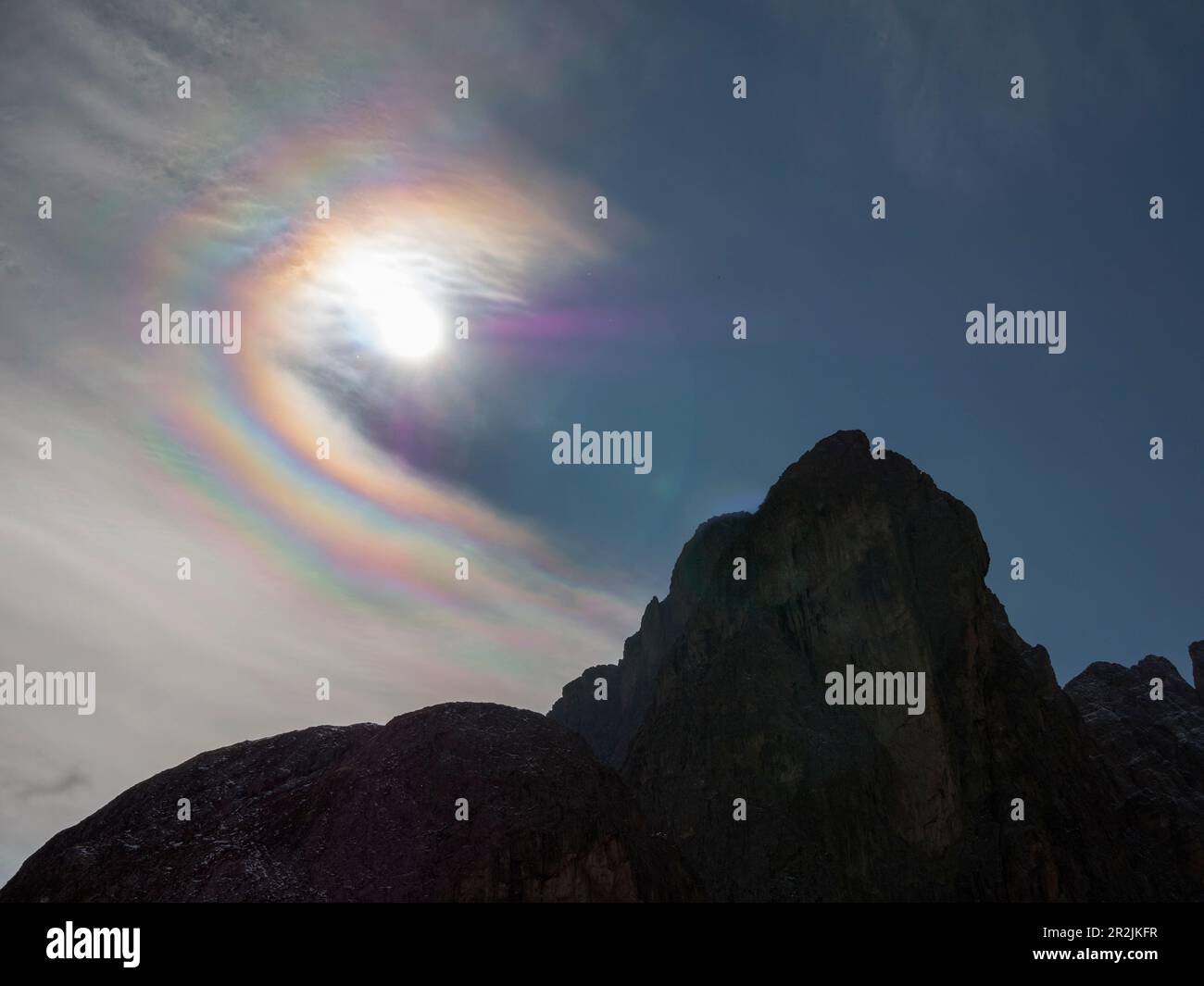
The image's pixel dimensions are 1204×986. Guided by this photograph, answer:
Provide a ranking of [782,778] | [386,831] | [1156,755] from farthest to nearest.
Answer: [1156,755] → [782,778] → [386,831]

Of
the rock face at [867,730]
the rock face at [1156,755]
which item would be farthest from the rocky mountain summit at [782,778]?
the rock face at [1156,755]

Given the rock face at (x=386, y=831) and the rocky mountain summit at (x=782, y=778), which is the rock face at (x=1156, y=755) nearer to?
the rocky mountain summit at (x=782, y=778)

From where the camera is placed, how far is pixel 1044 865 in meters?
76.1

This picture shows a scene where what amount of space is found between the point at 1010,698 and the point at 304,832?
7654 centimetres

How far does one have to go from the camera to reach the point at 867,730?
8650 centimetres

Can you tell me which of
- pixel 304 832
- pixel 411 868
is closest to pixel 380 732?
pixel 304 832

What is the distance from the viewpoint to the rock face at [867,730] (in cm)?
7831

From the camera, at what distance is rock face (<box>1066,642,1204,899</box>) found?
91.8m

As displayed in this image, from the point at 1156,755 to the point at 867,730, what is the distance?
49817mm

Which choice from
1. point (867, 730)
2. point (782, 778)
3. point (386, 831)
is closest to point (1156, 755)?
point (867, 730)

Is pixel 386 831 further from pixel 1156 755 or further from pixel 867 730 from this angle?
pixel 1156 755

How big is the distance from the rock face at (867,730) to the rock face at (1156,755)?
4576 mm

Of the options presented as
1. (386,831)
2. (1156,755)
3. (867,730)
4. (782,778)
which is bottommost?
(1156,755)

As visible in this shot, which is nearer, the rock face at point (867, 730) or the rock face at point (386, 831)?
the rock face at point (386, 831)
